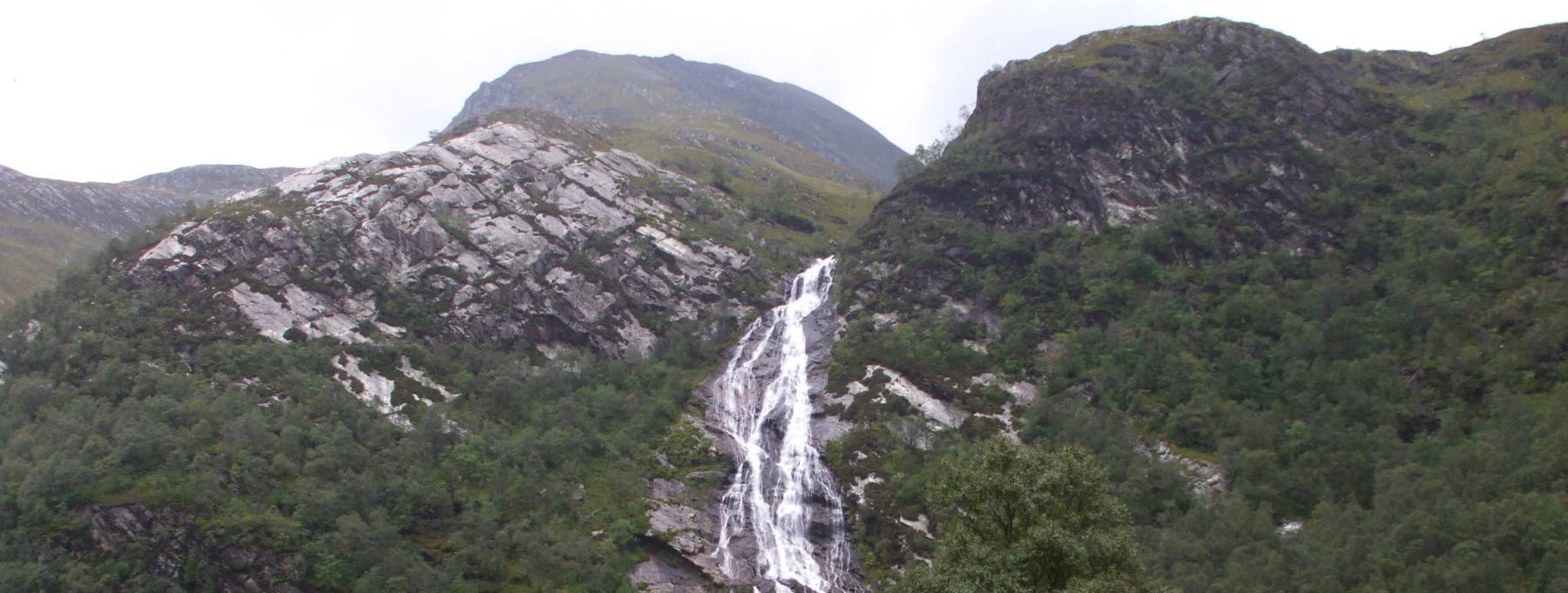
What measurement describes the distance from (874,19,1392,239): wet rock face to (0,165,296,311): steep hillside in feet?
434

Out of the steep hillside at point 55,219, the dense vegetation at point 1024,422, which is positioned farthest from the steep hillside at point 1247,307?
the steep hillside at point 55,219

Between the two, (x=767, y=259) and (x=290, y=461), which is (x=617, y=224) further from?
(x=290, y=461)

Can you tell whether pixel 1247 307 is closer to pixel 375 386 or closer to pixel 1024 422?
pixel 1024 422

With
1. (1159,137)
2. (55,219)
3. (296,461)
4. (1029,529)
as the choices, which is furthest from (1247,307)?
(55,219)

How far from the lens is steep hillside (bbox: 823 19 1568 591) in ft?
144

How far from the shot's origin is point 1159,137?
9606 cm

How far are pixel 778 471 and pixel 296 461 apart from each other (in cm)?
3143

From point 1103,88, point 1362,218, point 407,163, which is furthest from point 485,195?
point 1362,218

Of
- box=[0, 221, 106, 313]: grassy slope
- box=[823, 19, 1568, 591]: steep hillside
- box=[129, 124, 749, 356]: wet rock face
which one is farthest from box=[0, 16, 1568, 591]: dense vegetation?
box=[0, 221, 106, 313]: grassy slope

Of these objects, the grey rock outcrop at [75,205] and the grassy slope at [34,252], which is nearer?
the grassy slope at [34,252]

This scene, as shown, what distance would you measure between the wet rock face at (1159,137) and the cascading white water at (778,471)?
2847 centimetres

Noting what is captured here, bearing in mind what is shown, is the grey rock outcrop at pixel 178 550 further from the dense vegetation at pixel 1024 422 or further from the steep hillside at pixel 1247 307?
the steep hillside at pixel 1247 307

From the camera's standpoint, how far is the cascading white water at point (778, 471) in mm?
54625

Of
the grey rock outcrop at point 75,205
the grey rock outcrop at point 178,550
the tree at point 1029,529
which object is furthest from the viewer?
the grey rock outcrop at point 75,205
